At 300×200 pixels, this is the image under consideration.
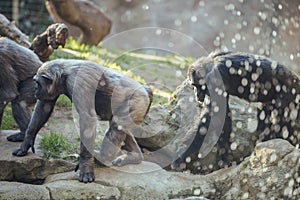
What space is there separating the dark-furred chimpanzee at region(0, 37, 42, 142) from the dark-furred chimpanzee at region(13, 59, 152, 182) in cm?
53

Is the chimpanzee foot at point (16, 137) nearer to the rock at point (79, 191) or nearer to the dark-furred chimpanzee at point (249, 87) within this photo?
the rock at point (79, 191)

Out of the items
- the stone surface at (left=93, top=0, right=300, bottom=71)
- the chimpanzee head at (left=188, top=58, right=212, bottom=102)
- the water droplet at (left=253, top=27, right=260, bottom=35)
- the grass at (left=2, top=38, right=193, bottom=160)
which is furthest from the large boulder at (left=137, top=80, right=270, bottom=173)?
the water droplet at (left=253, top=27, right=260, bottom=35)

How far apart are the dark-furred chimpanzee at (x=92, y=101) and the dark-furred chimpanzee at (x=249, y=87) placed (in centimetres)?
55

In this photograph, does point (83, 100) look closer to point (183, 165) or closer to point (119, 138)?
point (119, 138)

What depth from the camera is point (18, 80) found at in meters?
5.45

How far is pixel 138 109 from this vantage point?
16.0 feet

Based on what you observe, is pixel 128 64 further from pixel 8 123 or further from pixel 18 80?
pixel 18 80

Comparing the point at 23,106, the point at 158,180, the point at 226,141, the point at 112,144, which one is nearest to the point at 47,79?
the point at 112,144

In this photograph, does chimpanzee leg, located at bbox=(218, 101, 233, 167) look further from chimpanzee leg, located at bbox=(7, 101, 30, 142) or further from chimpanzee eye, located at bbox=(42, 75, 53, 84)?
chimpanzee leg, located at bbox=(7, 101, 30, 142)

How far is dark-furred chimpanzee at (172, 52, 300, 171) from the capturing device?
17.2 feet

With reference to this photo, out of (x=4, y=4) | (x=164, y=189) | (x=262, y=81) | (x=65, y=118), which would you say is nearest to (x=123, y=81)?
(x=164, y=189)

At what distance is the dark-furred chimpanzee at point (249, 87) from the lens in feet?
17.2

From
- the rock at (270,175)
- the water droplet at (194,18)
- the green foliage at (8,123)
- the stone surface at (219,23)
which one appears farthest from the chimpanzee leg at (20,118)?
the water droplet at (194,18)

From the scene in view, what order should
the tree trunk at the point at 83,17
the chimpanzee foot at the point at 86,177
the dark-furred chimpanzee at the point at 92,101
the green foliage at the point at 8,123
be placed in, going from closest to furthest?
the chimpanzee foot at the point at 86,177 < the dark-furred chimpanzee at the point at 92,101 < the green foliage at the point at 8,123 < the tree trunk at the point at 83,17
